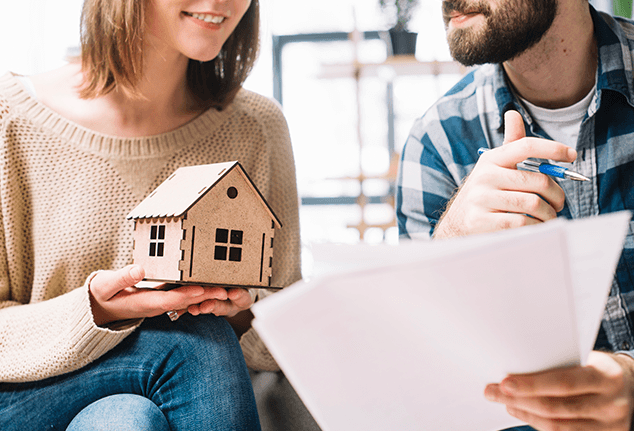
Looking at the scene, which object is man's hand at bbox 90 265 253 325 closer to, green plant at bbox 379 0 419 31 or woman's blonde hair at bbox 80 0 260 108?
woman's blonde hair at bbox 80 0 260 108

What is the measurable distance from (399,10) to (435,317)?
2717mm

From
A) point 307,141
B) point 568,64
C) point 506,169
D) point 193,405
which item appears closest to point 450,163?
point 568,64

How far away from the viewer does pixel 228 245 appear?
854 millimetres

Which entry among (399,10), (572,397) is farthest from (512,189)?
(399,10)

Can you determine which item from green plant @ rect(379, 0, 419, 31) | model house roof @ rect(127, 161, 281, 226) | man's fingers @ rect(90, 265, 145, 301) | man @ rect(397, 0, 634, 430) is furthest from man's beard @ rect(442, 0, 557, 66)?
green plant @ rect(379, 0, 419, 31)

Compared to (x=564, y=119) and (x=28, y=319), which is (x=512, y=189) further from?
(x=28, y=319)

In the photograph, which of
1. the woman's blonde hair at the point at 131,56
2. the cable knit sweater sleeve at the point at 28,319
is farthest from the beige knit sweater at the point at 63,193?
the woman's blonde hair at the point at 131,56

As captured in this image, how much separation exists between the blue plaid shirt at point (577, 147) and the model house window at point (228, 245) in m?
0.49

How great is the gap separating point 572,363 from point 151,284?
0.65 m

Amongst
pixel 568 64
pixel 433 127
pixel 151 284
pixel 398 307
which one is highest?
pixel 568 64

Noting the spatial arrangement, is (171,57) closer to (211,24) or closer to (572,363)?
(211,24)

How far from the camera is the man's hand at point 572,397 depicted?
0.44m

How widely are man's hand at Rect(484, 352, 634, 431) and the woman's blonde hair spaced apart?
0.98 m

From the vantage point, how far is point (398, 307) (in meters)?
0.39
